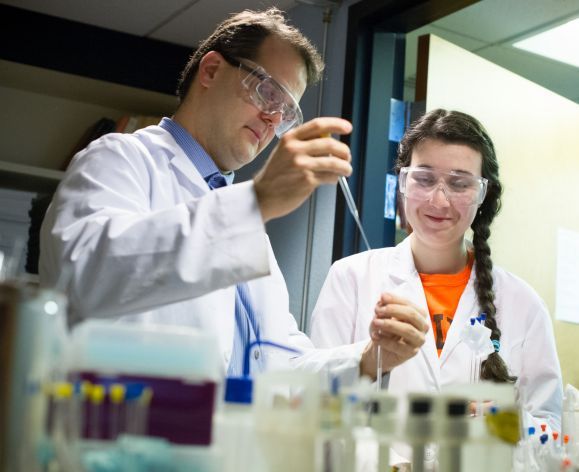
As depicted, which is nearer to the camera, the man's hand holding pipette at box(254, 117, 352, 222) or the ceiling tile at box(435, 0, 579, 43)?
the man's hand holding pipette at box(254, 117, 352, 222)

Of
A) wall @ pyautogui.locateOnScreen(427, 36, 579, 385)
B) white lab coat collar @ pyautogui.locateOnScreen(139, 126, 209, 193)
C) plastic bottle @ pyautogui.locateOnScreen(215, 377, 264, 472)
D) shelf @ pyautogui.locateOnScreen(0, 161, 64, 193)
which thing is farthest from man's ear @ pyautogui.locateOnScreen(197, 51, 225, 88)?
shelf @ pyautogui.locateOnScreen(0, 161, 64, 193)

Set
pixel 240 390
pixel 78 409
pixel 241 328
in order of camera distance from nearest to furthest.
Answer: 1. pixel 78 409
2. pixel 240 390
3. pixel 241 328

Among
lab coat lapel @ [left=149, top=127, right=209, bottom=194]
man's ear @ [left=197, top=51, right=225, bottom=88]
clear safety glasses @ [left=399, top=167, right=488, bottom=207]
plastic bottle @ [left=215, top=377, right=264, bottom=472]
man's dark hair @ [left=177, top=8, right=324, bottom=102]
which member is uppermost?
man's dark hair @ [left=177, top=8, right=324, bottom=102]

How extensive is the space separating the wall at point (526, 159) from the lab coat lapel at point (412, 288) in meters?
0.83

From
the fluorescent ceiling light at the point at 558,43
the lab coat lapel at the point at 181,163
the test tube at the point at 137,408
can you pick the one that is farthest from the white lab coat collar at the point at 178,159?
the fluorescent ceiling light at the point at 558,43

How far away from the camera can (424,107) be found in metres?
2.85

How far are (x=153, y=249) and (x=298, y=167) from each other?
226 millimetres

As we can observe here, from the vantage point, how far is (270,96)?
5.01 feet

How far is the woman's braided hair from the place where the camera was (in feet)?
6.94

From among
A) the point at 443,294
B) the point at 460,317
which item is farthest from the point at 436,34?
the point at 460,317

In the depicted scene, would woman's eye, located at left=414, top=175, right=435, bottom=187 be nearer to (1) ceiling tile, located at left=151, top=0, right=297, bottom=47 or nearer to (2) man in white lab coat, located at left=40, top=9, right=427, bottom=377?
(2) man in white lab coat, located at left=40, top=9, right=427, bottom=377

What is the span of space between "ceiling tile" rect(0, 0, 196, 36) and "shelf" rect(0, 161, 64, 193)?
0.68 meters

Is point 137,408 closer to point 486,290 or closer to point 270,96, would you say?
point 270,96

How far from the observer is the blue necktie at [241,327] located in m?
1.46
